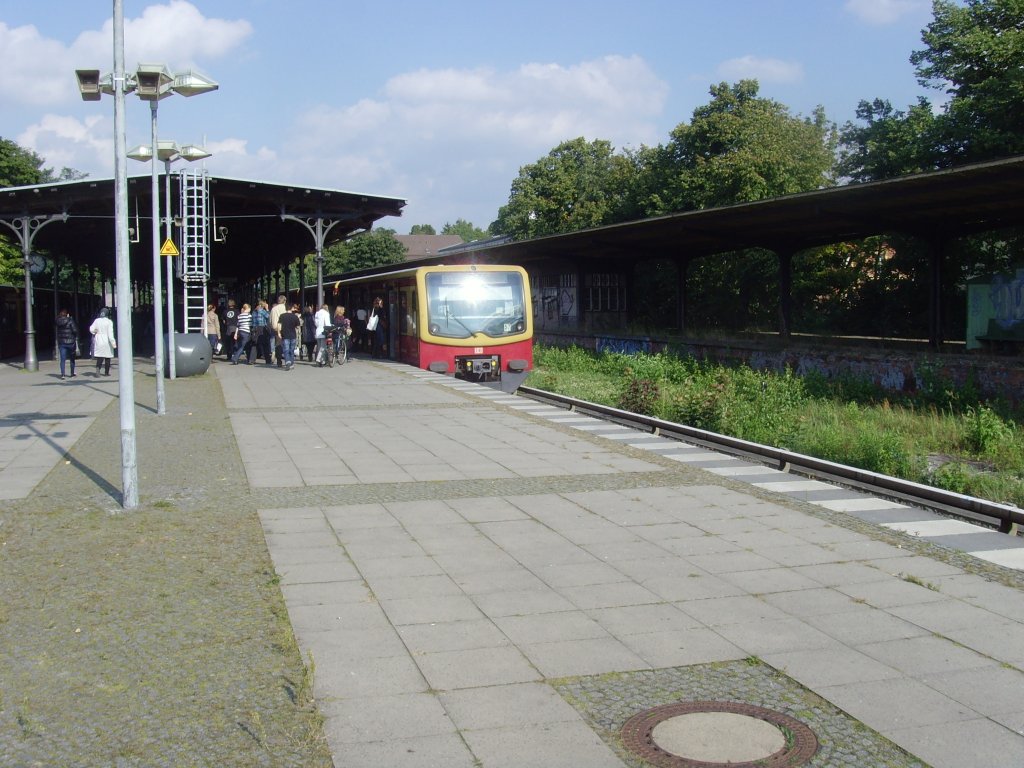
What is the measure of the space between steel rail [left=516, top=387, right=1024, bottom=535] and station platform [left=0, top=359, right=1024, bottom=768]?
30 centimetres

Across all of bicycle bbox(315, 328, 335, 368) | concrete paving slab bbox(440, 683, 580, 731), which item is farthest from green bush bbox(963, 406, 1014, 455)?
bicycle bbox(315, 328, 335, 368)

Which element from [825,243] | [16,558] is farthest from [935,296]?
[16,558]

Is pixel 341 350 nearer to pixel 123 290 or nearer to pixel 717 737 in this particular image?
pixel 123 290

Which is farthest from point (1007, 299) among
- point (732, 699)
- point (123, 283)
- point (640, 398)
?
point (732, 699)

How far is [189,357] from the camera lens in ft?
73.2

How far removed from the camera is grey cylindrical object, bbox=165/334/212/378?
73.0ft

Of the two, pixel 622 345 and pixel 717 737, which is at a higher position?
pixel 622 345

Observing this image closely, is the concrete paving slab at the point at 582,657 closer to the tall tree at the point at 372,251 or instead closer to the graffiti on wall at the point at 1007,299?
the graffiti on wall at the point at 1007,299

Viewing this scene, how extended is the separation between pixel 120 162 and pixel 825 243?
20978 mm

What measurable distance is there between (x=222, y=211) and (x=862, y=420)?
966 inches

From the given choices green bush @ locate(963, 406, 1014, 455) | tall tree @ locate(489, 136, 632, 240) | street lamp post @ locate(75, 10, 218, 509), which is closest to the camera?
street lamp post @ locate(75, 10, 218, 509)

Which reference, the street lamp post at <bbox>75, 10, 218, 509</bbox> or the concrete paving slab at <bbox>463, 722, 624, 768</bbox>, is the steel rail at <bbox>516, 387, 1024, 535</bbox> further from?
the street lamp post at <bbox>75, 10, 218, 509</bbox>

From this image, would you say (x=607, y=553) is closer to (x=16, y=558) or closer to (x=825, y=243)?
(x=16, y=558)

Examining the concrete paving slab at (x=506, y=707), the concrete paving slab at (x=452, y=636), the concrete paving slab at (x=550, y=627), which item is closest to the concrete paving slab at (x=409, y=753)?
the concrete paving slab at (x=506, y=707)
